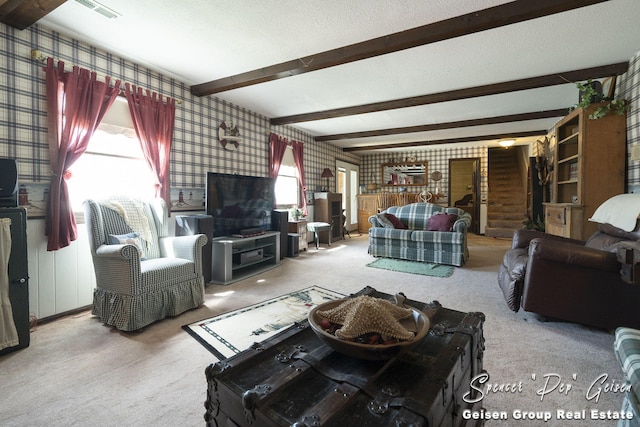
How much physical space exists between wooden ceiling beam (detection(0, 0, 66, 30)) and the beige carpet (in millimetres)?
2437

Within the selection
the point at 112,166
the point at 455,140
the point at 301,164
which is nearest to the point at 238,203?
the point at 112,166

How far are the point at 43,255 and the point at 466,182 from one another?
9527 mm

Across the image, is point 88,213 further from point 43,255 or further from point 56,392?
point 56,392

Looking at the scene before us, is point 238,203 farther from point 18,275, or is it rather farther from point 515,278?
point 515,278

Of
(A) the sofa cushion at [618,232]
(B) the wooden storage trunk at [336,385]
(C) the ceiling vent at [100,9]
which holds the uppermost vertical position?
(C) the ceiling vent at [100,9]

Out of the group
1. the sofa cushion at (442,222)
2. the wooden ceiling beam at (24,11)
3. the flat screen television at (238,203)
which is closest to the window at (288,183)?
the flat screen television at (238,203)

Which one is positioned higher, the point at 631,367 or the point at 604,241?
the point at 604,241

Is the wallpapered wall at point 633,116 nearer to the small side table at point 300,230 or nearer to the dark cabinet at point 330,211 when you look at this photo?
the small side table at point 300,230

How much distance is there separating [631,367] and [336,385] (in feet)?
3.27

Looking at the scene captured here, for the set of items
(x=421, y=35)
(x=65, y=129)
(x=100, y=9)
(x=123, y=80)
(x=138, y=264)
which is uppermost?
(x=100, y=9)

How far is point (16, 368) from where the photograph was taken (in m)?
1.78

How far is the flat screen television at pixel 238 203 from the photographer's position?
378 centimetres

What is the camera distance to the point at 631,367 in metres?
0.96

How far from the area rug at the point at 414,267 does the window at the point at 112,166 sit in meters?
3.32
